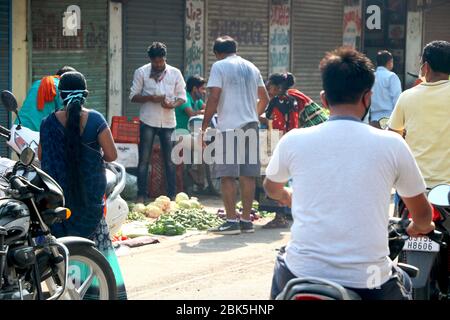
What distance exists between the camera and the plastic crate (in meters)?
12.4

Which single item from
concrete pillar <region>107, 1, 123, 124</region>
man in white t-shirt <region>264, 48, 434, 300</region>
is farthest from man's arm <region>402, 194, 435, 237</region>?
concrete pillar <region>107, 1, 123, 124</region>

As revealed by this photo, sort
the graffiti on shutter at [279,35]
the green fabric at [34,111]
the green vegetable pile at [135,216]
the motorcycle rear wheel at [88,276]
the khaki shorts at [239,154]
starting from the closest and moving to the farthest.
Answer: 1. the motorcycle rear wheel at [88,276]
2. the green fabric at [34,111]
3. the khaki shorts at [239,154]
4. the green vegetable pile at [135,216]
5. the graffiti on shutter at [279,35]

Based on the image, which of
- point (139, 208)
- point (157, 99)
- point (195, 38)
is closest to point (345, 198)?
point (139, 208)

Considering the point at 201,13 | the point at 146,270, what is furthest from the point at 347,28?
the point at 146,270

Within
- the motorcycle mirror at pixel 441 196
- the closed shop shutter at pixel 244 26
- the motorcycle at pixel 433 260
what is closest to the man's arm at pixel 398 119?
the motorcycle at pixel 433 260

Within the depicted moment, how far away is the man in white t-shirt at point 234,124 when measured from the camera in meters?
10.2

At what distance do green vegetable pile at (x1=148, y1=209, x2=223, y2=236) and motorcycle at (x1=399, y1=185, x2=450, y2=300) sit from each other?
4712 mm

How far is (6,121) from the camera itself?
12.1m

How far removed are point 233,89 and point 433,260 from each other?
198 inches

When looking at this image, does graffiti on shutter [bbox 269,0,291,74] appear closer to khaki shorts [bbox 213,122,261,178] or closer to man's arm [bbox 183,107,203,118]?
man's arm [bbox 183,107,203,118]

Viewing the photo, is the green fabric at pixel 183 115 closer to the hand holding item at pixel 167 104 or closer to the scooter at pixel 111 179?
the hand holding item at pixel 167 104

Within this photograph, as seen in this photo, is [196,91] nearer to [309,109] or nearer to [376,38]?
[309,109]

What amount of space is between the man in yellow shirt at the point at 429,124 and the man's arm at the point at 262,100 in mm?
4469
